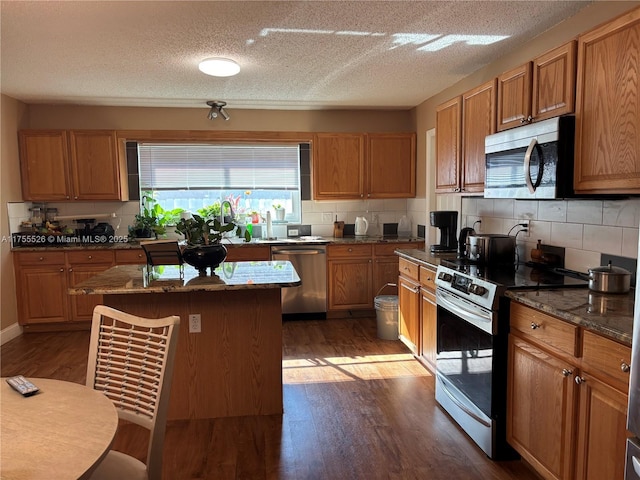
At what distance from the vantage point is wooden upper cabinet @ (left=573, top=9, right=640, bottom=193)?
1.82m

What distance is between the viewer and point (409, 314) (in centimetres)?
367

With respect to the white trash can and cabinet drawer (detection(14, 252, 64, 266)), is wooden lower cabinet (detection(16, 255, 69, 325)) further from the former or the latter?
the white trash can

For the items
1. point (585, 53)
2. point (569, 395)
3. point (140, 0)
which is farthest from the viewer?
point (140, 0)

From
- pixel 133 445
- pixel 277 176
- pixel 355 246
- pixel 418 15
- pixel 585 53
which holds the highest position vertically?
pixel 418 15

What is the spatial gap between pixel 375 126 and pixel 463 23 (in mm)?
2690

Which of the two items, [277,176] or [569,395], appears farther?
[277,176]

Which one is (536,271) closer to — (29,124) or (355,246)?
(355,246)

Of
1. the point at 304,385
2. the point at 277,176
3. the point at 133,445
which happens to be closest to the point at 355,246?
the point at 277,176

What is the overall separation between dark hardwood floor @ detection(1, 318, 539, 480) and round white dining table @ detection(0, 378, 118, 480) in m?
1.09

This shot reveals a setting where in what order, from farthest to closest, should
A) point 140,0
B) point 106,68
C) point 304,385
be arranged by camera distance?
1. point 106,68
2. point 304,385
3. point 140,0

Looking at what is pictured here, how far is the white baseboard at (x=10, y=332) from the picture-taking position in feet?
13.9

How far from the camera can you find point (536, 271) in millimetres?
2703

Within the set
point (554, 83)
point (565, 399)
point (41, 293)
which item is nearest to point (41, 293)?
point (41, 293)

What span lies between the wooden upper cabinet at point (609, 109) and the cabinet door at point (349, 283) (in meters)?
2.94
